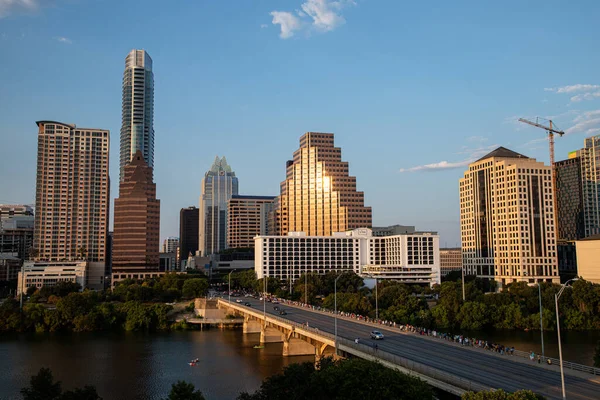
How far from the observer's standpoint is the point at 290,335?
332ft

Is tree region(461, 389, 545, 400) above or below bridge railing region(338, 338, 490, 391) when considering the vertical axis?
above

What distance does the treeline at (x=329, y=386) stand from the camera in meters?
47.1

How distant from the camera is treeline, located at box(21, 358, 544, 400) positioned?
47062 mm

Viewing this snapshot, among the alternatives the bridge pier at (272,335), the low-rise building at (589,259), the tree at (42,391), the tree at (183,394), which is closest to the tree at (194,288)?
the bridge pier at (272,335)

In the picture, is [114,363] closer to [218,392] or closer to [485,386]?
[218,392]

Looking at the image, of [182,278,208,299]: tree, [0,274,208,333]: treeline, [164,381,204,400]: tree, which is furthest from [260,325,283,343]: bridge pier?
[182,278,208,299]: tree

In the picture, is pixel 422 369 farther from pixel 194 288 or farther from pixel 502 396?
pixel 194 288

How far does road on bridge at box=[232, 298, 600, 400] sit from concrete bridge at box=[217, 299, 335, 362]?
317 centimetres

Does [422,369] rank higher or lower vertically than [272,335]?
higher

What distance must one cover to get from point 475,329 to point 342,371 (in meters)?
88.5

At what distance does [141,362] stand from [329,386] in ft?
199

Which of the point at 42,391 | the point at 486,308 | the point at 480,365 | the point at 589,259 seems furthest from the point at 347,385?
the point at 589,259

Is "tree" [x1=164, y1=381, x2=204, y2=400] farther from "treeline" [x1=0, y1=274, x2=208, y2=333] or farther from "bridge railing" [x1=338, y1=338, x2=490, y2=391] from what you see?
"treeline" [x1=0, y1=274, x2=208, y2=333]

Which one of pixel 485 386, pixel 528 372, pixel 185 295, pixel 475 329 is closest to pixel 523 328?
pixel 475 329
